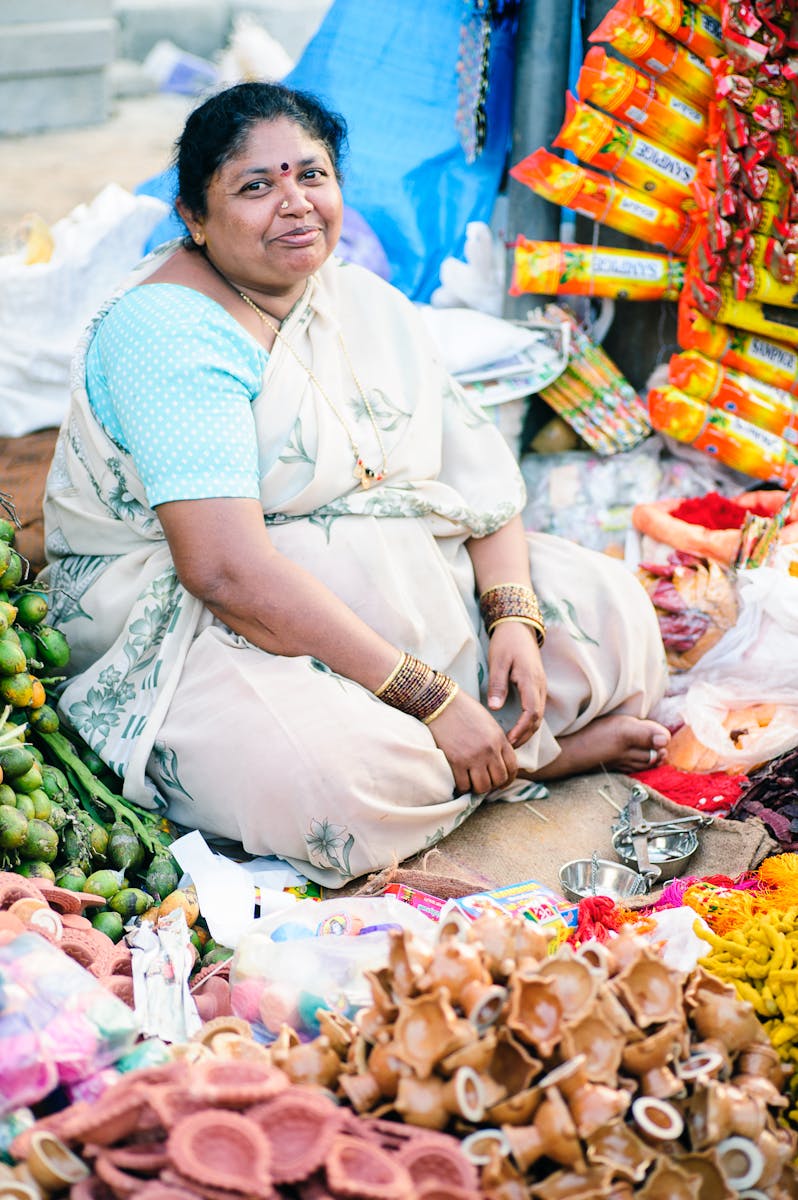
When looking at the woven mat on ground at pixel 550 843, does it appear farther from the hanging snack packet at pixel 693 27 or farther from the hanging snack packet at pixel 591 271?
the hanging snack packet at pixel 693 27

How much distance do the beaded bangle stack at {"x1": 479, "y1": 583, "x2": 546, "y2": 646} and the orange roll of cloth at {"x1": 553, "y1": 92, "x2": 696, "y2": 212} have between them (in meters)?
1.47

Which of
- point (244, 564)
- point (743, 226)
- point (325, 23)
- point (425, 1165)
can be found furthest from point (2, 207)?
point (425, 1165)

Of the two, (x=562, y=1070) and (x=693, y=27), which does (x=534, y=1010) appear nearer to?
(x=562, y=1070)

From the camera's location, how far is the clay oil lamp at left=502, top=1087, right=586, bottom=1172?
4.76ft

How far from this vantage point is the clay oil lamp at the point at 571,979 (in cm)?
157

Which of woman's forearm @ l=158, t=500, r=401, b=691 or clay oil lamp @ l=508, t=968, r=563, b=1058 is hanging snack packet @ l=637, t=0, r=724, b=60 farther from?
clay oil lamp @ l=508, t=968, r=563, b=1058

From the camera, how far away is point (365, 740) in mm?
2490

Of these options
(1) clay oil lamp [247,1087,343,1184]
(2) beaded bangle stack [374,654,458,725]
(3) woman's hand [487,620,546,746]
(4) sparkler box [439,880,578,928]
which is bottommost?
(4) sparkler box [439,880,578,928]

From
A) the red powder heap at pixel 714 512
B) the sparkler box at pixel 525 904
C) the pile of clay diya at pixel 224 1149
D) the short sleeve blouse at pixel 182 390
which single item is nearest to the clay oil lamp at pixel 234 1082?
the pile of clay diya at pixel 224 1149

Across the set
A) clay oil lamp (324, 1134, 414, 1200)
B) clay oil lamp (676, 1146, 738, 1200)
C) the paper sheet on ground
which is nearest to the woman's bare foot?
the paper sheet on ground

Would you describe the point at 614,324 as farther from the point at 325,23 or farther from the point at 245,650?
the point at 245,650

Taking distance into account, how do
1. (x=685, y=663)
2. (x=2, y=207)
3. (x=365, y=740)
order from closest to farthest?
(x=365, y=740)
(x=685, y=663)
(x=2, y=207)

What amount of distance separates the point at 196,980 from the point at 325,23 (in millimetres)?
3177

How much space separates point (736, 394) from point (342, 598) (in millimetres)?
1544
